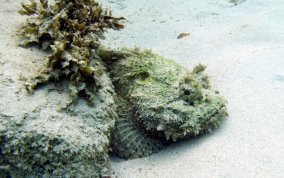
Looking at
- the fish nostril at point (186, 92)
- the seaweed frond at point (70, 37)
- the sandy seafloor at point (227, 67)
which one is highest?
the seaweed frond at point (70, 37)

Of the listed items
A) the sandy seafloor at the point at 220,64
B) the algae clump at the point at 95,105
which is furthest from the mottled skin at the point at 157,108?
the sandy seafloor at the point at 220,64

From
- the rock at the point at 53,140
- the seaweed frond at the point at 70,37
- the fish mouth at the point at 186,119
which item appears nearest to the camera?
the rock at the point at 53,140

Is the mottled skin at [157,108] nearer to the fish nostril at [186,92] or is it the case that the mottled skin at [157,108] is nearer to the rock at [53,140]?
the fish nostril at [186,92]

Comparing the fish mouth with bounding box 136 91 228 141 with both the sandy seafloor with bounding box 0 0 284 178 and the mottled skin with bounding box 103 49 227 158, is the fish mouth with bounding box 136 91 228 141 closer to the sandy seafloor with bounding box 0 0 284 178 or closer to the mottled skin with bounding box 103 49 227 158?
the mottled skin with bounding box 103 49 227 158

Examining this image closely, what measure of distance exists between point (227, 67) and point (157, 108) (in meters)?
1.82

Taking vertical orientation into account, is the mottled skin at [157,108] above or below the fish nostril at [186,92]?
below

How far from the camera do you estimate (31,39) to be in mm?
3164

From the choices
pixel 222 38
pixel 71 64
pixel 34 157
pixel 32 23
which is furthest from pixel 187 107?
pixel 222 38

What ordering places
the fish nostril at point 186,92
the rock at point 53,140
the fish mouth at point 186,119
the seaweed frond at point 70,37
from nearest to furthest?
the rock at point 53,140
the seaweed frond at point 70,37
the fish mouth at point 186,119
the fish nostril at point 186,92

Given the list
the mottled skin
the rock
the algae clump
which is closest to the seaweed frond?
the algae clump

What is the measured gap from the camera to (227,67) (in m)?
4.29

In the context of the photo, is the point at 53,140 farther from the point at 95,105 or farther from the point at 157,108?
the point at 157,108

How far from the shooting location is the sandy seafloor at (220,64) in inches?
109

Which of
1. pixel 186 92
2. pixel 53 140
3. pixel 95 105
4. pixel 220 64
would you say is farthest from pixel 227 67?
pixel 53 140
